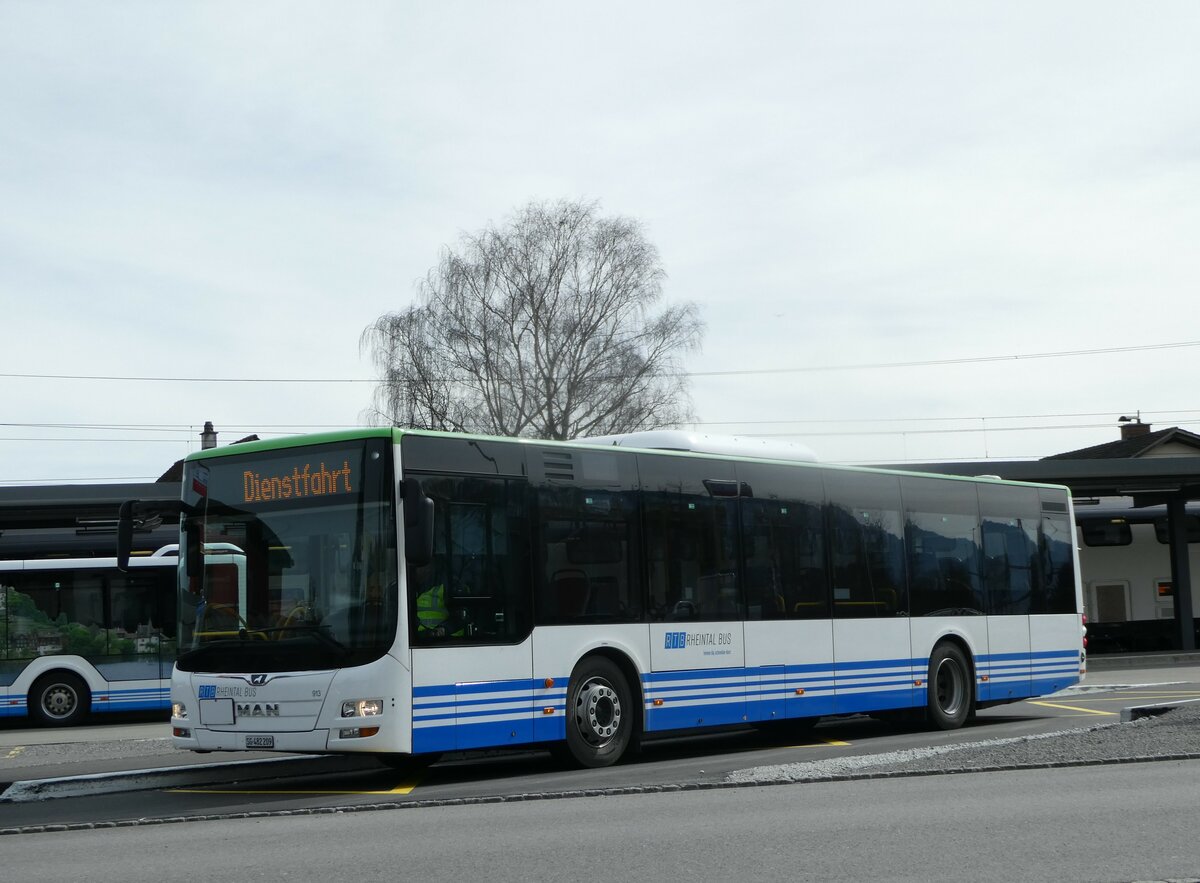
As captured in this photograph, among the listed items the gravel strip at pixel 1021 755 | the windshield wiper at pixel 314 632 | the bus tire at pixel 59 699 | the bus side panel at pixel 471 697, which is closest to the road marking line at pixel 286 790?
the bus side panel at pixel 471 697

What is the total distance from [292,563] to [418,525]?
1238mm

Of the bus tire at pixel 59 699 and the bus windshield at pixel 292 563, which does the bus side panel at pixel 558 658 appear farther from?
the bus tire at pixel 59 699

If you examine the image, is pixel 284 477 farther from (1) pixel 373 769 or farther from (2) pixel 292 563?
(1) pixel 373 769

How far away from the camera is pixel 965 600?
1738cm

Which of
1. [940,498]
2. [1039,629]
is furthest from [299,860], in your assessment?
[1039,629]

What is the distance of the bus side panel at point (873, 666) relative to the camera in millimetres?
15656

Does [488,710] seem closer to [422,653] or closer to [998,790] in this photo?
[422,653]

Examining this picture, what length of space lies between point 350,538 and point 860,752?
5.71 m

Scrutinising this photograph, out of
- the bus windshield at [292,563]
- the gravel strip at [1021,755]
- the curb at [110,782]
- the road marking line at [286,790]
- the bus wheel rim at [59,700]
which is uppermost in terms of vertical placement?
the bus windshield at [292,563]

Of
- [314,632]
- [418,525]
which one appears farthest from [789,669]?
[314,632]

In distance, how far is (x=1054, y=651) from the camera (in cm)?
1855

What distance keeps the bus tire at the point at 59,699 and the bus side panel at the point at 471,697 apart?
12657mm

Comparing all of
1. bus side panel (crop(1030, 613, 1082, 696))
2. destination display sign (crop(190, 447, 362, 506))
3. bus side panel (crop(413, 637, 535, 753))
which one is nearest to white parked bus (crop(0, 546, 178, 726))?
destination display sign (crop(190, 447, 362, 506))

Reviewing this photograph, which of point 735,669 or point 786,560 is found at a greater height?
point 786,560
